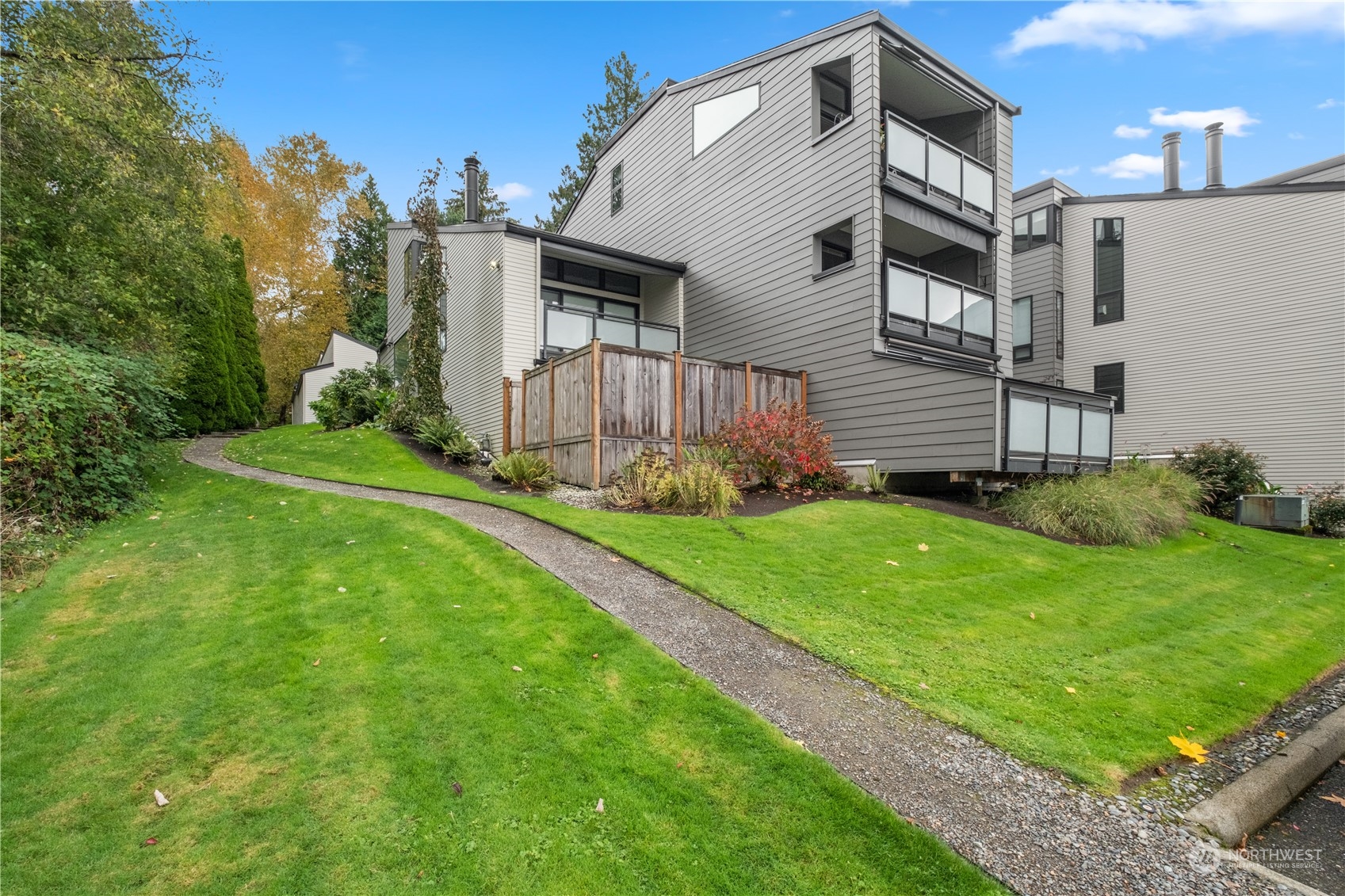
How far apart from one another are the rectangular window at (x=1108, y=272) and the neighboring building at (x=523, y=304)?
1183 cm

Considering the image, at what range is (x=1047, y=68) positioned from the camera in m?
11.8

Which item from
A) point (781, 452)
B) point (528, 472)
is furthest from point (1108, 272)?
point (528, 472)

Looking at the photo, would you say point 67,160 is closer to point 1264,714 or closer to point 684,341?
point 684,341

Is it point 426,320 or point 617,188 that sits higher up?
point 617,188

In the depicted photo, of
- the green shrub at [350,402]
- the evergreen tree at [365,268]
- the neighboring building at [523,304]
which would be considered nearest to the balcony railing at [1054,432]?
the neighboring building at [523,304]

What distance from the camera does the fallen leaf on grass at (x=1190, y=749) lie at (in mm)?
3891

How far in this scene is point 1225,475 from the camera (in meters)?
14.1

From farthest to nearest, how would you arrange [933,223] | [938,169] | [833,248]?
[833,248] < [938,169] < [933,223]

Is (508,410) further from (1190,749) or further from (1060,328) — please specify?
(1060,328)

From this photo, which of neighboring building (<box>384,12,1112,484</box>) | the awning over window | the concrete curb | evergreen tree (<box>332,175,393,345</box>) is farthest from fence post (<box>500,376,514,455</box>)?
evergreen tree (<box>332,175,393,345</box>)

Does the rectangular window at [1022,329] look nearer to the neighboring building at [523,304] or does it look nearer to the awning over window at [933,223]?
the awning over window at [933,223]

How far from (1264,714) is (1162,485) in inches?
337

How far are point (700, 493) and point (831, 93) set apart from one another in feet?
34.0

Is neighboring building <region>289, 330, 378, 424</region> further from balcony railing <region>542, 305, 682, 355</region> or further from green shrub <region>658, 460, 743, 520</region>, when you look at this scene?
green shrub <region>658, 460, 743, 520</region>
